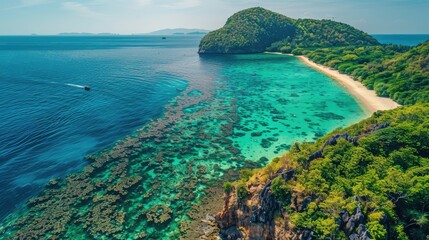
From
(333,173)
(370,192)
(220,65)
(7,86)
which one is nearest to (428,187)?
(370,192)

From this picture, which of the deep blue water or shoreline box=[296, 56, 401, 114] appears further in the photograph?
shoreline box=[296, 56, 401, 114]

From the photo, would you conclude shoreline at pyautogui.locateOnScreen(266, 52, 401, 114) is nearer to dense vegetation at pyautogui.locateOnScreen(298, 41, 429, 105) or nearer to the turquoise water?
dense vegetation at pyautogui.locateOnScreen(298, 41, 429, 105)

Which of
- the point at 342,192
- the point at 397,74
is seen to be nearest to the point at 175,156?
the point at 342,192

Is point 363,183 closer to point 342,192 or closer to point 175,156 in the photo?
point 342,192

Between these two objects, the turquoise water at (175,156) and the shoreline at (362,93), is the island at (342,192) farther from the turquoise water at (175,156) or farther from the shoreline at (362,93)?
the shoreline at (362,93)

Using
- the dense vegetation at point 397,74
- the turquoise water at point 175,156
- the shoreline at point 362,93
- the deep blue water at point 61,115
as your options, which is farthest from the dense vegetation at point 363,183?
the dense vegetation at point 397,74

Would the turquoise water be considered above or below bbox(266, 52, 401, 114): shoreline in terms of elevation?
below

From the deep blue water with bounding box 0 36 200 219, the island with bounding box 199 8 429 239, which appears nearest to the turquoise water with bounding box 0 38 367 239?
the deep blue water with bounding box 0 36 200 219
